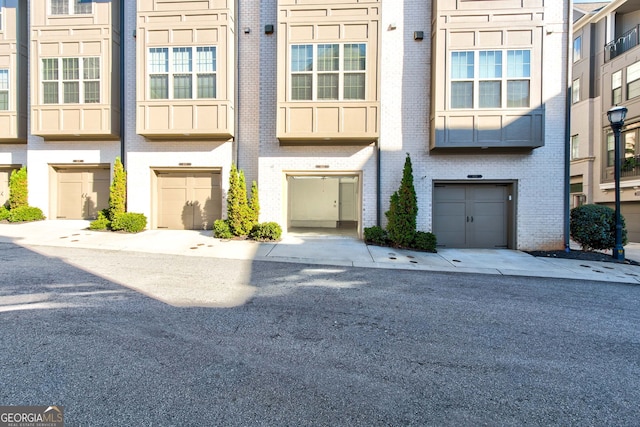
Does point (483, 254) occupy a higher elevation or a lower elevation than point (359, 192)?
lower

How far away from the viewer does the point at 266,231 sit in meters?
9.69

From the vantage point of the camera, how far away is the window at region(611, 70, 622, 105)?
626 inches

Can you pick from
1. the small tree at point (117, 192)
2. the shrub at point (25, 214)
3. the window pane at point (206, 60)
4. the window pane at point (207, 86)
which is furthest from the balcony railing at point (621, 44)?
the shrub at point (25, 214)

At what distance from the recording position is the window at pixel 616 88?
52.1ft

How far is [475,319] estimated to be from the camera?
13.6ft

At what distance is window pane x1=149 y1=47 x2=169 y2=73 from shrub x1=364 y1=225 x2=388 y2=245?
911 centimetres

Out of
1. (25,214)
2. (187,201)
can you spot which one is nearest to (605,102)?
(187,201)

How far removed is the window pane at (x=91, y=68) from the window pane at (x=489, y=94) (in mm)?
13716

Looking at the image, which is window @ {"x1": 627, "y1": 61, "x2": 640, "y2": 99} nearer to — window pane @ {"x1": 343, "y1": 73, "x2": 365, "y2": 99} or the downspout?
the downspout

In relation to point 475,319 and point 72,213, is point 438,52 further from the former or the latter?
point 72,213

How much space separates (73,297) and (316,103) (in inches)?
320

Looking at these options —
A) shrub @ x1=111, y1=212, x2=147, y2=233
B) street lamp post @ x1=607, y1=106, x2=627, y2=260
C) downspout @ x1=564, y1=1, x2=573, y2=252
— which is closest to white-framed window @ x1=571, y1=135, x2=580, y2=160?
downspout @ x1=564, y1=1, x2=573, y2=252

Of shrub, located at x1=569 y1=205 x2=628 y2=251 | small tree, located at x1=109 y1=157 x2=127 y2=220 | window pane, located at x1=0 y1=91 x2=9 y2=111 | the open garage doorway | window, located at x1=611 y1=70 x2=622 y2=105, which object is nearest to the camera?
shrub, located at x1=569 y1=205 x2=628 y2=251

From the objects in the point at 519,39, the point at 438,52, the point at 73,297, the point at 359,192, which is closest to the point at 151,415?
the point at 73,297
